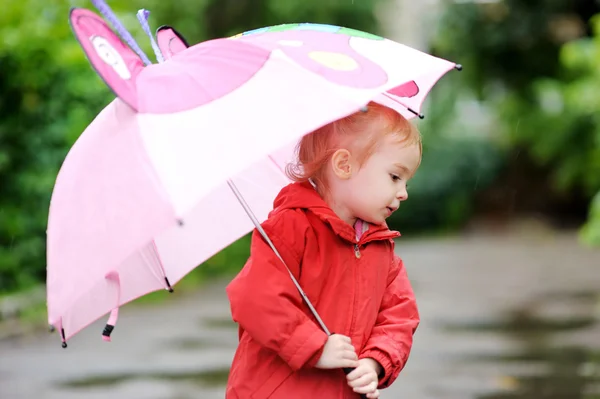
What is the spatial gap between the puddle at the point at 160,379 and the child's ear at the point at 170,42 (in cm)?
359

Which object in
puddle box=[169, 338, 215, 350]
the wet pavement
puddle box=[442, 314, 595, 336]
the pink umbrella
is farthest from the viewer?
puddle box=[442, 314, 595, 336]

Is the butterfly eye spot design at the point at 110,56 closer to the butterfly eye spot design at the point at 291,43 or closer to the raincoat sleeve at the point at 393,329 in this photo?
the butterfly eye spot design at the point at 291,43

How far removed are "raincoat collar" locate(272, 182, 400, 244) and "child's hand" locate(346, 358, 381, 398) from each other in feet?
1.18

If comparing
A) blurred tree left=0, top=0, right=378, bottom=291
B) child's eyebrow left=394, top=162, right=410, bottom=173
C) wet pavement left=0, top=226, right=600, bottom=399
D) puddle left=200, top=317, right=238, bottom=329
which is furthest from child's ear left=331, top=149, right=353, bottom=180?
blurred tree left=0, top=0, right=378, bottom=291

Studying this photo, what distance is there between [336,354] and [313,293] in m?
0.20

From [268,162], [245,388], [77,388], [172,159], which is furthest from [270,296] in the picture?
[77,388]

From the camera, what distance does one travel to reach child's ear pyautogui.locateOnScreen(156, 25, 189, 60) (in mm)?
3164

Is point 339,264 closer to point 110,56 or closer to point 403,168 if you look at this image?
point 403,168

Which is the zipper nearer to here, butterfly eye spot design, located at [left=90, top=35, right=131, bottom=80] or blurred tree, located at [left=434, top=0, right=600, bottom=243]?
butterfly eye spot design, located at [left=90, top=35, right=131, bottom=80]

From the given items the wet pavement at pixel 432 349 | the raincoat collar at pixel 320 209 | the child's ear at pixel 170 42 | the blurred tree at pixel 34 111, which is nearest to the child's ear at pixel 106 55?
the child's ear at pixel 170 42

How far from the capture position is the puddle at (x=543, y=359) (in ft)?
20.1

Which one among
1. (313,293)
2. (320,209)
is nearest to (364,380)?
(313,293)

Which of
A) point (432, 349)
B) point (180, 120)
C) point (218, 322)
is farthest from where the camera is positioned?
point (218, 322)

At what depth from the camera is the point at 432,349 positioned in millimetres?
7703
